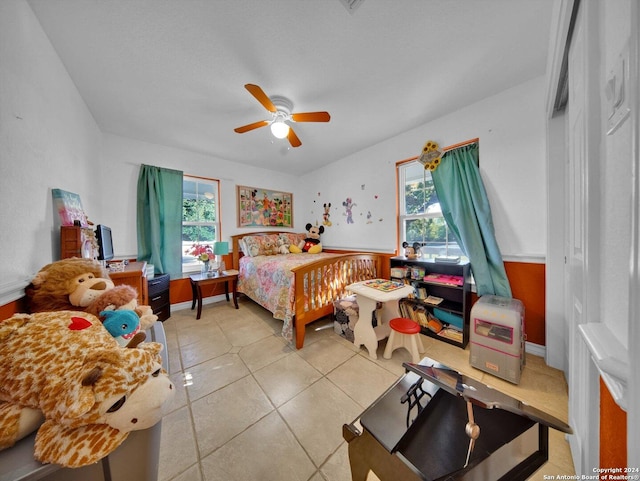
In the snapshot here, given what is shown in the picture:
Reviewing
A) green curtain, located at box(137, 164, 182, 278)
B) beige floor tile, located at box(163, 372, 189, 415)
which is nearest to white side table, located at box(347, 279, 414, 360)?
beige floor tile, located at box(163, 372, 189, 415)

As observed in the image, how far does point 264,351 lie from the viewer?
1986 mm

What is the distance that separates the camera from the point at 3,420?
0.48 metres

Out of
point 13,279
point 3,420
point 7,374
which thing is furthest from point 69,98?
point 3,420

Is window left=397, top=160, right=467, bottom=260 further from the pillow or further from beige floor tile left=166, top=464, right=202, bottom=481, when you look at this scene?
beige floor tile left=166, top=464, right=202, bottom=481

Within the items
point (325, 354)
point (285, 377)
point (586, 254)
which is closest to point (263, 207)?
point (325, 354)

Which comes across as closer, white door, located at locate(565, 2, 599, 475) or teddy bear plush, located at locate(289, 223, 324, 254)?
white door, located at locate(565, 2, 599, 475)

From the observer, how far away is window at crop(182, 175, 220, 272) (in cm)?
319

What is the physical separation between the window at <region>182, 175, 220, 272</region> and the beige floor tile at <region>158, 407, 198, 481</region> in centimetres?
236

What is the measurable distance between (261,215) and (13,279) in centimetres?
305

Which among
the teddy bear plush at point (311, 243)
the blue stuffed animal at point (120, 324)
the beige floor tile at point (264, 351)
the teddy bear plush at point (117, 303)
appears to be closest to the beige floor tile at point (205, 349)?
the beige floor tile at point (264, 351)

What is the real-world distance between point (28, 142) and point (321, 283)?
2.23m

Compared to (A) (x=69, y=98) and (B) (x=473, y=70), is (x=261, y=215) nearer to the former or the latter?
(A) (x=69, y=98)

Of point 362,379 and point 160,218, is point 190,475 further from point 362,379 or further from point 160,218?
point 160,218

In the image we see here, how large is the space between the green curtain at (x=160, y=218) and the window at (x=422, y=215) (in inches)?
128
